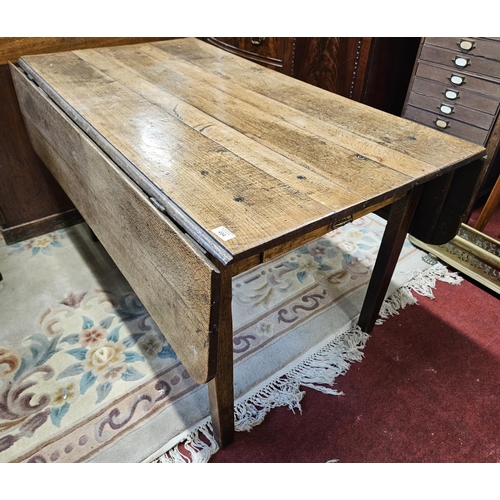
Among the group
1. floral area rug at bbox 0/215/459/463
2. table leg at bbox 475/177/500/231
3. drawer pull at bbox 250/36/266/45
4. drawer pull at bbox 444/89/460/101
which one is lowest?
floral area rug at bbox 0/215/459/463

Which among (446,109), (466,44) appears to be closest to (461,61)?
(466,44)

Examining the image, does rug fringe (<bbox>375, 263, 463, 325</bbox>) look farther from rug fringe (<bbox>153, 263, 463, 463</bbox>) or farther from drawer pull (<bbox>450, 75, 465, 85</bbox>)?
drawer pull (<bbox>450, 75, 465, 85</bbox>)

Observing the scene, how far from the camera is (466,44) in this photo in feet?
4.50

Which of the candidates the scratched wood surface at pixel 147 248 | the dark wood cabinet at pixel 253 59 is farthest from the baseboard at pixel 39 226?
the scratched wood surface at pixel 147 248

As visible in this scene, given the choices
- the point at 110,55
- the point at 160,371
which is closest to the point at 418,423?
the point at 160,371

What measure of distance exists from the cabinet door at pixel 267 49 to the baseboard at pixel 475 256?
0.97m

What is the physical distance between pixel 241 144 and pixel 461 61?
94cm

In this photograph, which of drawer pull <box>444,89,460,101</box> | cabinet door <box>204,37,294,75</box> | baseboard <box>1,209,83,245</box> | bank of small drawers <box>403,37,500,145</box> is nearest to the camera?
bank of small drawers <box>403,37,500,145</box>

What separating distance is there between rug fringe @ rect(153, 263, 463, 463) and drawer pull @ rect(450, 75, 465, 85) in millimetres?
719

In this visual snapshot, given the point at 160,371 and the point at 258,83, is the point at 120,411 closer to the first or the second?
the point at 160,371

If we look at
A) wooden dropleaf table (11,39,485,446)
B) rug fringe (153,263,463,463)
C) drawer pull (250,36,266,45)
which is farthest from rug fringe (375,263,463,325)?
drawer pull (250,36,266,45)

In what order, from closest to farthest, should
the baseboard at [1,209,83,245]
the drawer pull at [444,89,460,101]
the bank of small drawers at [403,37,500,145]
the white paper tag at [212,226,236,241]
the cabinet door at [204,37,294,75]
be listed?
the white paper tag at [212,226,236,241]
the bank of small drawers at [403,37,500,145]
the drawer pull at [444,89,460,101]
the baseboard at [1,209,83,245]
the cabinet door at [204,37,294,75]

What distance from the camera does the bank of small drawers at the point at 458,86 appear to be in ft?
4.44

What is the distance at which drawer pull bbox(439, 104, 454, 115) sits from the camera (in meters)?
1.49
